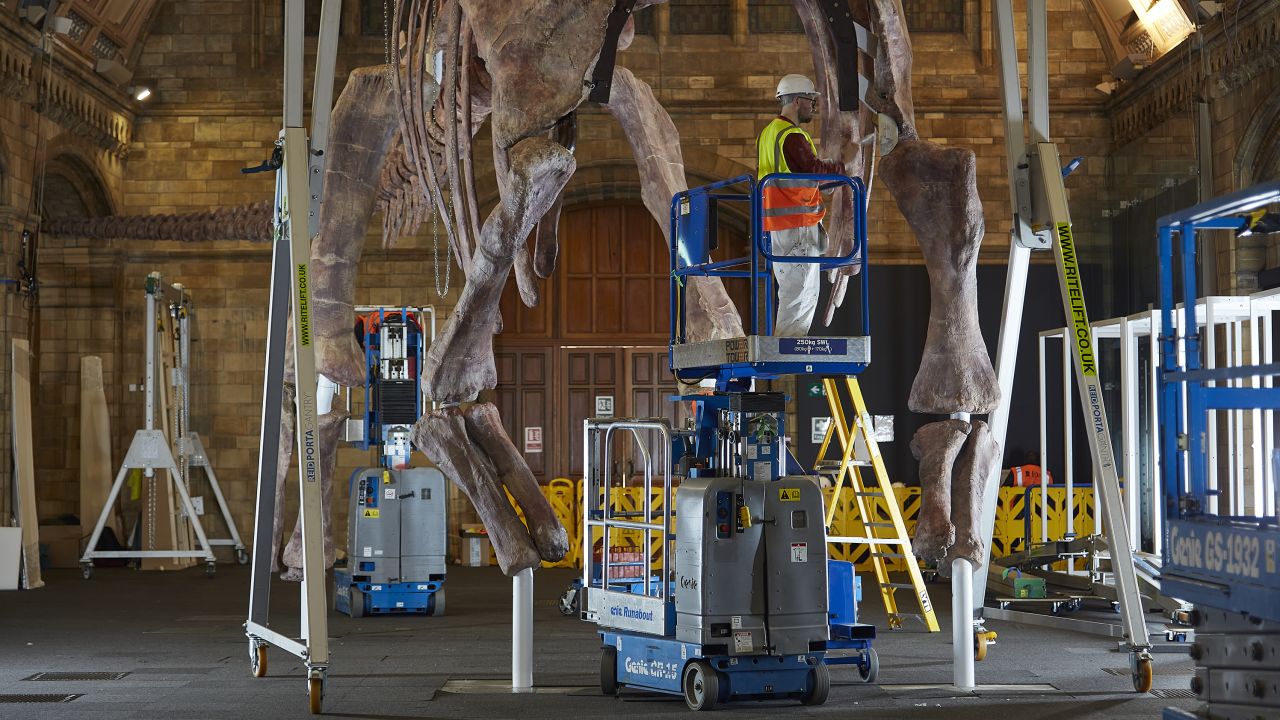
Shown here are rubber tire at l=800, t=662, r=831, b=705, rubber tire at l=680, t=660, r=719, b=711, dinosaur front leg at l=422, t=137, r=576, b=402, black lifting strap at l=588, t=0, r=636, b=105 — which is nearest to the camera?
black lifting strap at l=588, t=0, r=636, b=105

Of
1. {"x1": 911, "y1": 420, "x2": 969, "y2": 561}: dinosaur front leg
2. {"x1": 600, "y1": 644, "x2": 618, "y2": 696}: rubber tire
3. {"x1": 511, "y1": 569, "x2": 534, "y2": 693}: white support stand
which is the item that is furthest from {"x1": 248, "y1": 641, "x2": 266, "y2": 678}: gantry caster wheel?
{"x1": 911, "y1": 420, "x2": 969, "y2": 561}: dinosaur front leg

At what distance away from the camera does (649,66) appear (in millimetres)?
19312

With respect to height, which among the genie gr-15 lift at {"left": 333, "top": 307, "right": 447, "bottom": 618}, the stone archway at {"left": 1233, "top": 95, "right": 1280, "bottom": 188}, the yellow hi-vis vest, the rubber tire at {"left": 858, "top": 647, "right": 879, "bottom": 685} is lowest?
the rubber tire at {"left": 858, "top": 647, "right": 879, "bottom": 685}

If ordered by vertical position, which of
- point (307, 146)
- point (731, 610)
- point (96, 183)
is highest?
point (96, 183)

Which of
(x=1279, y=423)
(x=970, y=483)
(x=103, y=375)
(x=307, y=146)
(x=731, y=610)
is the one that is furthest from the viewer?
(x=103, y=375)

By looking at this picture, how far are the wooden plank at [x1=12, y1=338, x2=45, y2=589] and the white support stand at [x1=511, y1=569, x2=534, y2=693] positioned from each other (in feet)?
30.0

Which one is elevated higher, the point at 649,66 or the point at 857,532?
the point at 649,66

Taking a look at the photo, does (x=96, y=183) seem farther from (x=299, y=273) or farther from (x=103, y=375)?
(x=299, y=273)

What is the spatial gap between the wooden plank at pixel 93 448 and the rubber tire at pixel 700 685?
12.8m

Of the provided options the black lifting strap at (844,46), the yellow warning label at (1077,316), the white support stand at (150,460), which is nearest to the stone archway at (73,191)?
the white support stand at (150,460)

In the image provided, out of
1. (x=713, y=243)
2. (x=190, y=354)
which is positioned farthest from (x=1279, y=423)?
(x=190, y=354)

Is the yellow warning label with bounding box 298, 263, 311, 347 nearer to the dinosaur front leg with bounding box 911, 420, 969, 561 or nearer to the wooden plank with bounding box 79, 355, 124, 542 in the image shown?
the dinosaur front leg with bounding box 911, 420, 969, 561

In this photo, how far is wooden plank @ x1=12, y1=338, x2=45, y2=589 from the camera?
15.8 meters

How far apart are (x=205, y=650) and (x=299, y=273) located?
4.23 metres
